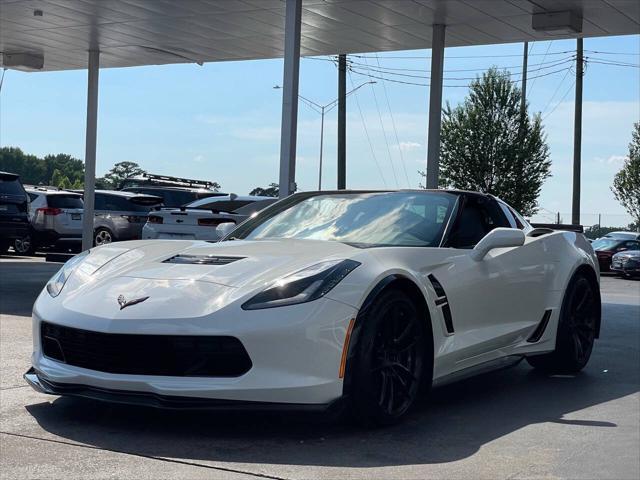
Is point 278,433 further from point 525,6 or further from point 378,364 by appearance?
point 525,6

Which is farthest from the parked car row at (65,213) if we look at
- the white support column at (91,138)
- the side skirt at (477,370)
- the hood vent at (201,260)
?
the hood vent at (201,260)

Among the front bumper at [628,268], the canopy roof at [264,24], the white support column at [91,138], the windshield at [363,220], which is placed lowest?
the front bumper at [628,268]

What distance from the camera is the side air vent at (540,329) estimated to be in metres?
6.63

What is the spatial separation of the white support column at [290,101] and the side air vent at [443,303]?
7.54m

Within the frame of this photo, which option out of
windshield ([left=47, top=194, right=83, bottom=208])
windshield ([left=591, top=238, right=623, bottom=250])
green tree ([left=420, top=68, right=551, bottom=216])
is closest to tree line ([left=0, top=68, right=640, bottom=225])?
green tree ([left=420, top=68, right=551, bottom=216])

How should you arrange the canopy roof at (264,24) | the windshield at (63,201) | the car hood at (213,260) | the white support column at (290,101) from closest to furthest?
the car hood at (213,260) → the white support column at (290,101) → the canopy roof at (264,24) → the windshield at (63,201)

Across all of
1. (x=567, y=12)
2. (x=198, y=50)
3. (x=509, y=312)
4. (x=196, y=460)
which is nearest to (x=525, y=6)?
(x=567, y=12)

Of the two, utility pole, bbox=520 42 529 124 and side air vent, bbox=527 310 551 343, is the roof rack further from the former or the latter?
side air vent, bbox=527 310 551 343

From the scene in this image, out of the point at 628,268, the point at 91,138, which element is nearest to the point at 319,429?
the point at 91,138

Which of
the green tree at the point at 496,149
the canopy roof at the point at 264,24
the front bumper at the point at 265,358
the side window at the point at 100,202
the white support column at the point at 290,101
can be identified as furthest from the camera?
the green tree at the point at 496,149

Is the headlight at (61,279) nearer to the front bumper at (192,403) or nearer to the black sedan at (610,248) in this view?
the front bumper at (192,403)

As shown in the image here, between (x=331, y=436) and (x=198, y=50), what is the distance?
48.4ft

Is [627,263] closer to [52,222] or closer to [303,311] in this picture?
[52,222]

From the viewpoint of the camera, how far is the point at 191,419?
5.12 meters
